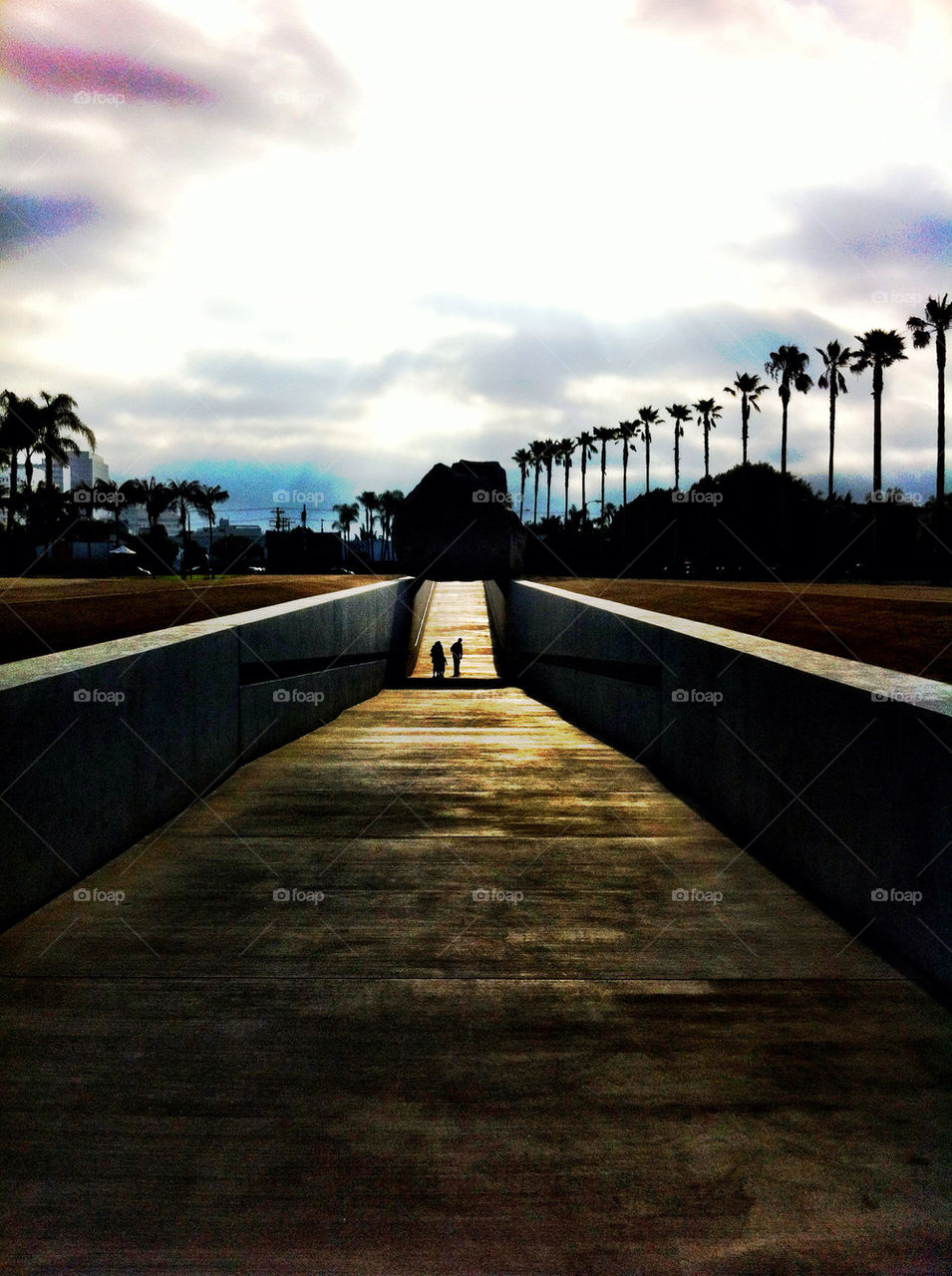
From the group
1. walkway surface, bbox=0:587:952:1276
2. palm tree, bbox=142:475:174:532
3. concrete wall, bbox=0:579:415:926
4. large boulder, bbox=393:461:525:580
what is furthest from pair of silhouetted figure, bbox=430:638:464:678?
palm tree, bbox=142:475:174:532

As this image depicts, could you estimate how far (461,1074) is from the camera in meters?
3.13

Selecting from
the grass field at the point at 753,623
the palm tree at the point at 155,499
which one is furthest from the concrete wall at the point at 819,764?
the palm tree at the point at 155,499

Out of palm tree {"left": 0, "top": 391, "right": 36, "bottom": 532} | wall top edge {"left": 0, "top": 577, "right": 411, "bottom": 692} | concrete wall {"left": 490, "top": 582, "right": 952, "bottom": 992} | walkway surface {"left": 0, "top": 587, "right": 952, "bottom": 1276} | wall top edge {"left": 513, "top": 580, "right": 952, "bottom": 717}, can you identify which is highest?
palm tree {"left": 0, "top": 391, "right": 36, "bottom": 532}

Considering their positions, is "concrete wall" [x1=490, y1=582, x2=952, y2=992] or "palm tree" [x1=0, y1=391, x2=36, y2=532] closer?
"concrete wall" [x1=490, y1=582, x2=952, y2=992]

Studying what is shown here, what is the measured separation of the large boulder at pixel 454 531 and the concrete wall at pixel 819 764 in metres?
51.6

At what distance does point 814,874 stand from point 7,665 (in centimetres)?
454

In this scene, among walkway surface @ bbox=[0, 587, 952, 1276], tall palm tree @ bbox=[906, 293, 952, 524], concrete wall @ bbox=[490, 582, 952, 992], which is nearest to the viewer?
walkway surface @ bbox=[0, 587, 952, 1276]

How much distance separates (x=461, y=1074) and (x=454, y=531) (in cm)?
5859

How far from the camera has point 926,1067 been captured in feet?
10.6

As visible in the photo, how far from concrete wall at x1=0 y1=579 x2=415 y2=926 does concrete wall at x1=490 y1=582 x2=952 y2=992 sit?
A: 3665 millimetres

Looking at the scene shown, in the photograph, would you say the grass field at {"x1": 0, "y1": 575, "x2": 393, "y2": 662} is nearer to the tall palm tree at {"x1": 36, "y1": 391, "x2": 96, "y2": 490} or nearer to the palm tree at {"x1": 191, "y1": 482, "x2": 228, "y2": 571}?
the tall palm tree at {"x1": 36, "y1": 391, "x2": 96, "y2": 490}

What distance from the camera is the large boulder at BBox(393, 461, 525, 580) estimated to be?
197ft

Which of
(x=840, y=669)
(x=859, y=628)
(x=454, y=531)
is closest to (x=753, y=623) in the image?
(x=859, y=628)

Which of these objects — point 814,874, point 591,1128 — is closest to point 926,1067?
point 591,1128
